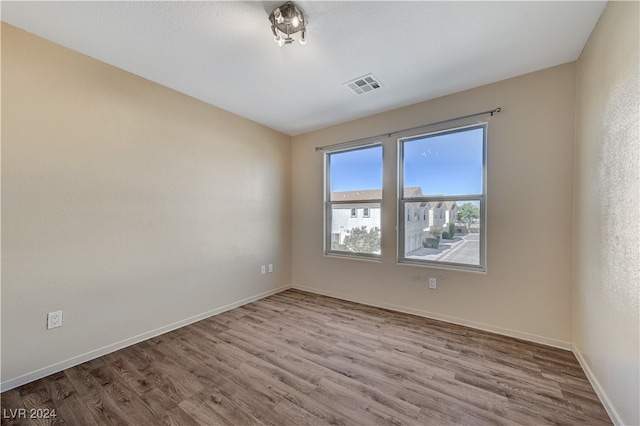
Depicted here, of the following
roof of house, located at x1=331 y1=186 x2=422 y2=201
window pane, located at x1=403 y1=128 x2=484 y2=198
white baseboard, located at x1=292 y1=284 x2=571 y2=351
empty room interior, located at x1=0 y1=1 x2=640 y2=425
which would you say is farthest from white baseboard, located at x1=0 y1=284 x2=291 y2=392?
window pane, located at x1=403 y1=128 x2=484 y2=198

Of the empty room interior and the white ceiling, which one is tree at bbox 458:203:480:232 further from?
the white ceiling

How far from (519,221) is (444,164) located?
0.94 metres

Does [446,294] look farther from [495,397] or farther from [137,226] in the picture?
[137,226]

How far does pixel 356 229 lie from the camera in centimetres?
367

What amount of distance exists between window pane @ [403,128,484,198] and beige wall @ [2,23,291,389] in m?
2.28

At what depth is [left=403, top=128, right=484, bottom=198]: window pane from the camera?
2719mm

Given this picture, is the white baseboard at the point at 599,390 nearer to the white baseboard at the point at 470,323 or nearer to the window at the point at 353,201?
the white baseboard at the point at 470,323

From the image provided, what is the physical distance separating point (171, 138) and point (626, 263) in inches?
146

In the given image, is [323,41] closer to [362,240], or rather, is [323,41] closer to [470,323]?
[362,240]

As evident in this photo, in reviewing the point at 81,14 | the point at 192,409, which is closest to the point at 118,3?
the point at 81,14

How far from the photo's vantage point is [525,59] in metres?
2.18

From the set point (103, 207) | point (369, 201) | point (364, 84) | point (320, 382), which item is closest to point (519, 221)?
point (369, 201)

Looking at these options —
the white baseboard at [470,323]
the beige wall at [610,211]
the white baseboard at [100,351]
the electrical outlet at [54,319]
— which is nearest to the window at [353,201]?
the white baseboard at [470,323]

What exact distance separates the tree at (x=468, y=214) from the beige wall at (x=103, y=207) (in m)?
2.78
